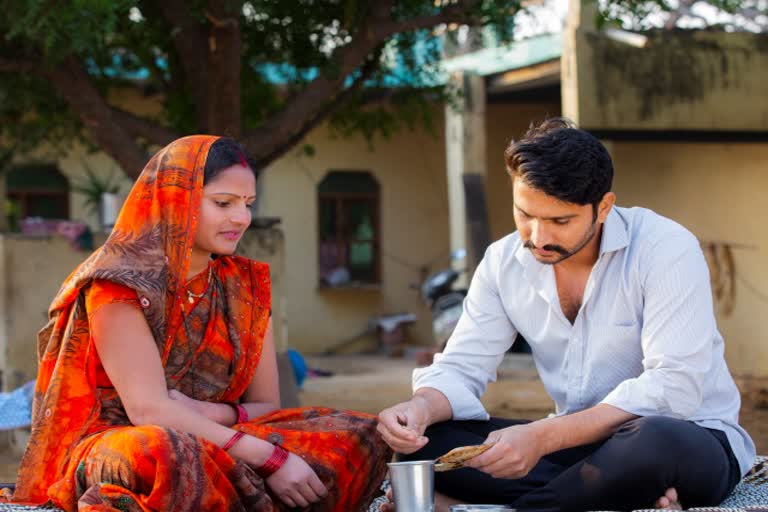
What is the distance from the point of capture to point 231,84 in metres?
6.39

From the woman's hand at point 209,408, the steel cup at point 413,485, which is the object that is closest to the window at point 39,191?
the woman's hand at point 209,408

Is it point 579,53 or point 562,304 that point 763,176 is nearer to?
point 579,53

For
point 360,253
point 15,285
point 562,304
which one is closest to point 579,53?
point 15,285

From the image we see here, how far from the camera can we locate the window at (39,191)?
12062 millimetres

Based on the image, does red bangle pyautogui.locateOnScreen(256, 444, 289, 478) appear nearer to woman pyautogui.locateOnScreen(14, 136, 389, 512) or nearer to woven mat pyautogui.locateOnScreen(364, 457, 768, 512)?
woman pyautogui.locateOnScreen(14, 136, 389, 512)

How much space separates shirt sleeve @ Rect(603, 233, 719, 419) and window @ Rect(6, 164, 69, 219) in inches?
394

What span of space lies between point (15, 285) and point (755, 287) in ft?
18.3

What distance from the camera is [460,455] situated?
2.88 meters

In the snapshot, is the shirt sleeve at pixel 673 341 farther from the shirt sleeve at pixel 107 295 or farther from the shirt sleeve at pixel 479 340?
the shirt sleeve at pixel 107 295

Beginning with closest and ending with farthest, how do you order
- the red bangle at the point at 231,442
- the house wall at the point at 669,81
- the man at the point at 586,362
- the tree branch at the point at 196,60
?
the man at the point at 586,362, the red bangle at the point at 231,442, the tree branch at the point at 196,60, the house wall at the point at 669,81

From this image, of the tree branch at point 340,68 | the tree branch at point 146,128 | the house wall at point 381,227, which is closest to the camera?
the tree branch at point 340,68

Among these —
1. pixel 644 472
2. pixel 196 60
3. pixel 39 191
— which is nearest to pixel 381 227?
pixel 39 191

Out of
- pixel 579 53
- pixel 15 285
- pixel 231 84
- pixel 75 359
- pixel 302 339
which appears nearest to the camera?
pixel 75 359

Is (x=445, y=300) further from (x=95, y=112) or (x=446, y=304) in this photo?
(x=95, y=112)
